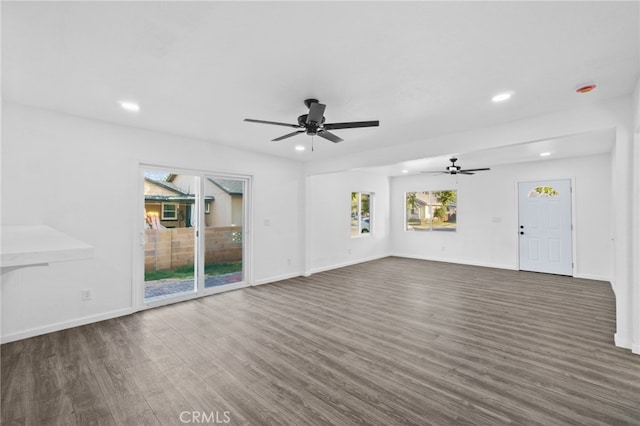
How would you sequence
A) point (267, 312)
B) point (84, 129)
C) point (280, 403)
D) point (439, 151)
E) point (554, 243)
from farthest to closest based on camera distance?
point (554, 243) → point (439, 151) → point (267, 312) → point (84, 129) → point (280, 403)

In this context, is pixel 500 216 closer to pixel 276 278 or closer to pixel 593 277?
pixel 593 277

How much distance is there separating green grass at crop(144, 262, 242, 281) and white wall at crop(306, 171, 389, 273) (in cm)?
172

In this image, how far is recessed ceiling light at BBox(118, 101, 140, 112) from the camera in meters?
3.04

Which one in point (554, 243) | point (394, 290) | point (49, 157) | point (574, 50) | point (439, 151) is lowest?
point (394, 290)

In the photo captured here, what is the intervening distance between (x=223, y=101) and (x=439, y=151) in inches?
120

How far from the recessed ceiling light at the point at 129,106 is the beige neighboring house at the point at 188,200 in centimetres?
118

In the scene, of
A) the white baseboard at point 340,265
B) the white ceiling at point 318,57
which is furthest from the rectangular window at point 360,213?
the white ceiling at point 318,57

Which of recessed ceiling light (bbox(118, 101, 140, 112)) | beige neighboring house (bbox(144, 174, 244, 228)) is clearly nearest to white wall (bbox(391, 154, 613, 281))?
beige neighboring house (bbox(144, 174, 244, 228))

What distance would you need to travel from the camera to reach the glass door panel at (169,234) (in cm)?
413

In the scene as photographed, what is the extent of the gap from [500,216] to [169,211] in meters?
7.27

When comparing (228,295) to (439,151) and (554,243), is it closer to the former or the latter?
(439,151)

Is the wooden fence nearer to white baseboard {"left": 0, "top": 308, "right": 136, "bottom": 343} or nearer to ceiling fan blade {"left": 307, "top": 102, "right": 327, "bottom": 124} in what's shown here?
white baseboard {"left": 0, "top": 308, "right": 136, "bottom": 343}

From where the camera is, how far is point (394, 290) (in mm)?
4973

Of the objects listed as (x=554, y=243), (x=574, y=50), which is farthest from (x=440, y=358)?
(x=554, y=243)
